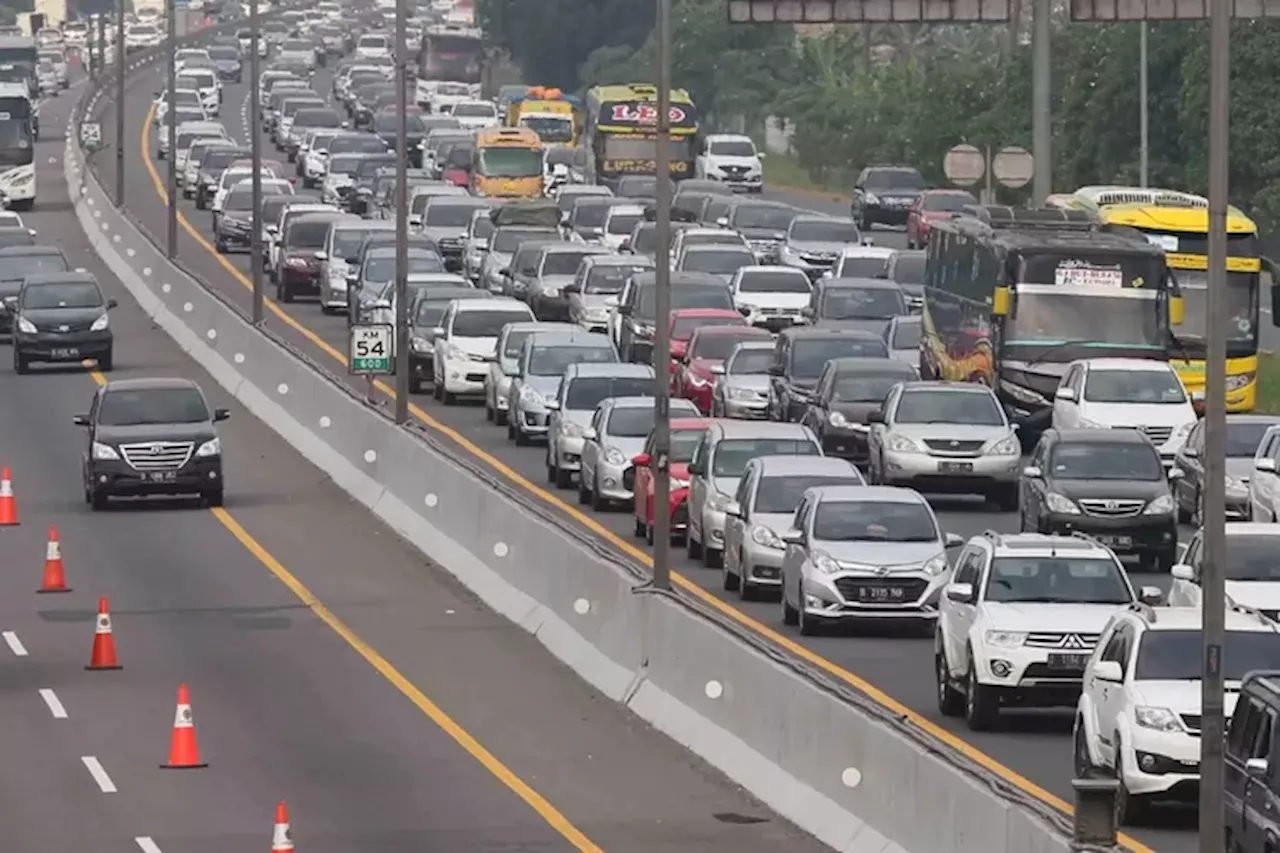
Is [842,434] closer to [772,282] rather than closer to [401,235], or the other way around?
[401,235]

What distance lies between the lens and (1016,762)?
2661 centimetres

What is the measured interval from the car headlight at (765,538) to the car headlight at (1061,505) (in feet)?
13.9

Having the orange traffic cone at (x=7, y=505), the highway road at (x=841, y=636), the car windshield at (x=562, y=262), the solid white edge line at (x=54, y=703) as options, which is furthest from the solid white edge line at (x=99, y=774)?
the car windshield at (x=562, y=262)

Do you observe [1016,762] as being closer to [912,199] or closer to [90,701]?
[90,701]

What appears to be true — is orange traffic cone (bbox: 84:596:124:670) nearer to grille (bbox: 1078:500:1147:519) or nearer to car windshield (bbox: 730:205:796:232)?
grille (bbox: 1078:500:1147:519)

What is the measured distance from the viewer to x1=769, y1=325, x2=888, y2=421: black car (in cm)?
4900

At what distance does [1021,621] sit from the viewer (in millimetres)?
28156

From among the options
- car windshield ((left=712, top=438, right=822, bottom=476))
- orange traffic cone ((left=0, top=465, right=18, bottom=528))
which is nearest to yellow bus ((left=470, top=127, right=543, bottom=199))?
orange traffic cone ((left=0, top=465, right=18, bottom=528))

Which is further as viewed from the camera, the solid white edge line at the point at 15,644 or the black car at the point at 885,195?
the black car at the point at 885,195

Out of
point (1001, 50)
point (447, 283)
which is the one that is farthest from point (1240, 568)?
point (1001, 50)

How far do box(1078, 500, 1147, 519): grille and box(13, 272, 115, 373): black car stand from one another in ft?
84.3

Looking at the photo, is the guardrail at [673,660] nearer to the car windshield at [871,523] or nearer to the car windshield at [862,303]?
the car windshield at [871,523]

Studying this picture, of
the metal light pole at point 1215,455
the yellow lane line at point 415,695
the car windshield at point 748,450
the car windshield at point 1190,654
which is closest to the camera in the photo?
the metal light pole at point 1215,455

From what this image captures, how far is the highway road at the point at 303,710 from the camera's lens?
2453cm
